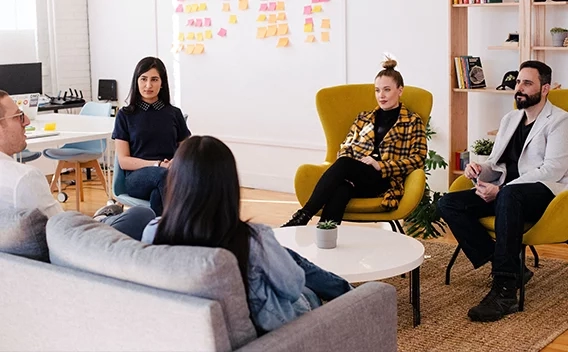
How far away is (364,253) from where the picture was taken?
399 cm

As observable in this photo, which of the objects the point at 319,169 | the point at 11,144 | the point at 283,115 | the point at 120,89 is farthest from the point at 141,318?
the point at 120,89

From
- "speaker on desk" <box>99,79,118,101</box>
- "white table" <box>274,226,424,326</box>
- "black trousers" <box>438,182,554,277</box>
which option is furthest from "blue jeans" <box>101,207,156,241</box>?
"speaker on desk" <box>99,79,118,101</box>

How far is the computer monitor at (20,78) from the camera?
6.57 metres

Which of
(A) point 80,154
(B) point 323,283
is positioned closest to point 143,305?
(B) point 323,283

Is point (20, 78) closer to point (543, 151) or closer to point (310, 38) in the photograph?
point (310, 38)

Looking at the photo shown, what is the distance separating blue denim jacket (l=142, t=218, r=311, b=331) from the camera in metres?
2.51

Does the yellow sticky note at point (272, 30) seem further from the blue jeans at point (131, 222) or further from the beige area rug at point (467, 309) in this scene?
the blue jeans at point (131, 222)

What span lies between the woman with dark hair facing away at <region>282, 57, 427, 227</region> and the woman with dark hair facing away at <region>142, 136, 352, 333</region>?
2.31 m

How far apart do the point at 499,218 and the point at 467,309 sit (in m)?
0.45

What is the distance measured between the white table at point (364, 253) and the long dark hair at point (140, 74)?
131cm

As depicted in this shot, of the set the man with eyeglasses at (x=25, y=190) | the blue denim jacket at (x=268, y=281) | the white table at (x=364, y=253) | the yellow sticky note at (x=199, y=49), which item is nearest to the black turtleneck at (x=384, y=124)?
the white table at (x=364, y=253)

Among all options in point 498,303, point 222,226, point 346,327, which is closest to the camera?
point 222,226

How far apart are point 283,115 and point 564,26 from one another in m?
2.32

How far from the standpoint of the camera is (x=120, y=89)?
839 centimetres
